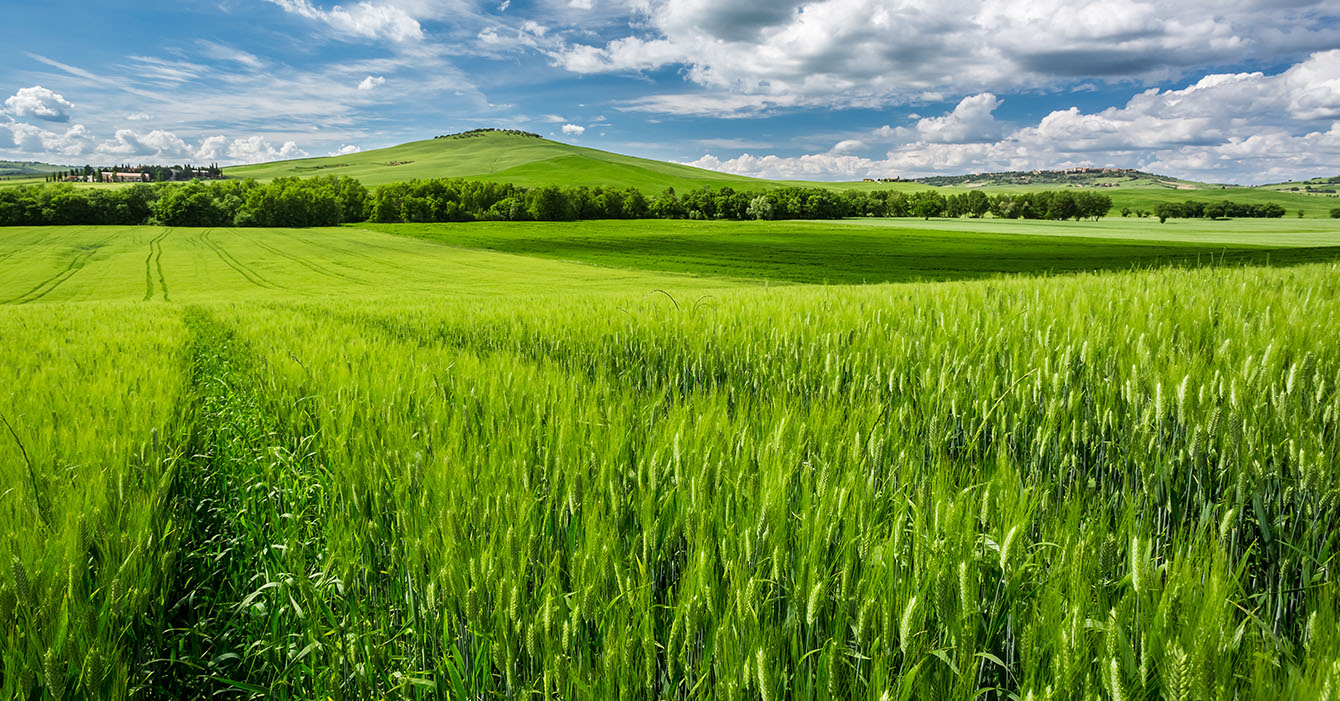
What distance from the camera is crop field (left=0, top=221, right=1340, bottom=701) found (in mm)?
1049

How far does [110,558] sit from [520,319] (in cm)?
587

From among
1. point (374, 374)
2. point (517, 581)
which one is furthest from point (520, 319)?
point (517, 581)

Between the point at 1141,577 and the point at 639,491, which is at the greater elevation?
the point at 1141,577

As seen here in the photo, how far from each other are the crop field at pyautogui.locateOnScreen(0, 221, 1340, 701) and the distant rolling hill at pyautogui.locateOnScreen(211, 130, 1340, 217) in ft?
417

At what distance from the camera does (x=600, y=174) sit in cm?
14512

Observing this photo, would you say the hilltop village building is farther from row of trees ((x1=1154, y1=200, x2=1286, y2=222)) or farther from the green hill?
row of trees ((x1=1154, y1=200, x2=1286, y2=222))

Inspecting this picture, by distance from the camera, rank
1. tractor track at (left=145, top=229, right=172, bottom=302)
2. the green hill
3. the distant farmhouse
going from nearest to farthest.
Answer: tractor track at (left=145, top=229, right=172, bottom=302) → the green hill → the distant farmhouse

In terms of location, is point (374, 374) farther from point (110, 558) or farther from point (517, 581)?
point (517, 581)

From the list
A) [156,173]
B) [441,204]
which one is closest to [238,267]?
[441,204]

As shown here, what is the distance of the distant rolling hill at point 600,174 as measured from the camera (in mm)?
126312

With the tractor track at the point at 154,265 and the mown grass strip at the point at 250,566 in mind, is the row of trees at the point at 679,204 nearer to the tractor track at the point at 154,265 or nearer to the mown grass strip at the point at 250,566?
the tractor track at the point at 154,265

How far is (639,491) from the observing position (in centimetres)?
173

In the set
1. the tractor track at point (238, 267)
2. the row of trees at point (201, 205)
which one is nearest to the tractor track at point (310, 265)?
the tractor track at point (238, 267)

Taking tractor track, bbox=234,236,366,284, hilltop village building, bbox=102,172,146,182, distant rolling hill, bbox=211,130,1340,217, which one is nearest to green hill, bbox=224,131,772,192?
distant rolling hill, bbox=211,130,1340,217
